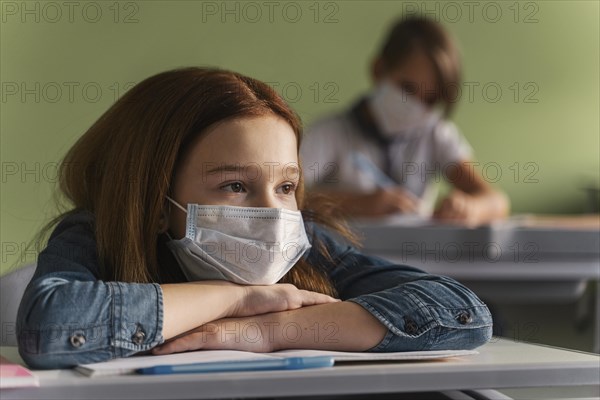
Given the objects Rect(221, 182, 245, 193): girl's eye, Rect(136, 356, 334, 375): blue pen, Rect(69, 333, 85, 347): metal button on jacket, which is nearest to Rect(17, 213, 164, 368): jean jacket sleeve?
Rect(69, 333, 85, 347): metal button on jacket

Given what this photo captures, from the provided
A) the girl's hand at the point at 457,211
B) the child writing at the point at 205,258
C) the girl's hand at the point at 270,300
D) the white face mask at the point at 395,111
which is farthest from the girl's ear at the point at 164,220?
the white face mask at the point at 395,111

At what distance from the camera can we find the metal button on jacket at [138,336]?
38.5 inches

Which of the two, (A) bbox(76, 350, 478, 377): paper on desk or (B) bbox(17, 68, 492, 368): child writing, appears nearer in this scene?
(A) bbox(76, 350, 478, 377): paper on desk

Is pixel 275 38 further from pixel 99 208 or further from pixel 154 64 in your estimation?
pixel 99 208

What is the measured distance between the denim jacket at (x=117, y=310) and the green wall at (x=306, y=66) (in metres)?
2.50

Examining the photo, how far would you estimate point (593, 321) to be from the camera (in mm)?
3324

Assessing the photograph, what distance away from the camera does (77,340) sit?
0.95m

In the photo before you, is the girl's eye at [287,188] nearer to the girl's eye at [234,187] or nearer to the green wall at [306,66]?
the girl's eye at [234,187]

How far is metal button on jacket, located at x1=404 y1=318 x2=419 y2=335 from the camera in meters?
1.06

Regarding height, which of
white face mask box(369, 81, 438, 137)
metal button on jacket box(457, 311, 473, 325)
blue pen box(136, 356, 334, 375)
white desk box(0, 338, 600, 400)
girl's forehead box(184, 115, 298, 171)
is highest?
white face mask box(369, 81, 438, 137)

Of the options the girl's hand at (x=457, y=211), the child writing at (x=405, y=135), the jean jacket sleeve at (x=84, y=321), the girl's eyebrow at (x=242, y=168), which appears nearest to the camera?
the jean jacket sleeve at (x=84, y=321)

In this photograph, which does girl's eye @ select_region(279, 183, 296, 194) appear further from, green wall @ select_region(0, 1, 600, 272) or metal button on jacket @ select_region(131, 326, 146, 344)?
green wall @ select_region(0, 1, 600, 272)

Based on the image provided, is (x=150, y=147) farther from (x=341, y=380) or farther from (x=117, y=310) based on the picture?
(x=341, y=380)

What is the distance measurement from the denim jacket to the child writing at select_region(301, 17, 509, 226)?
1.87 metres
